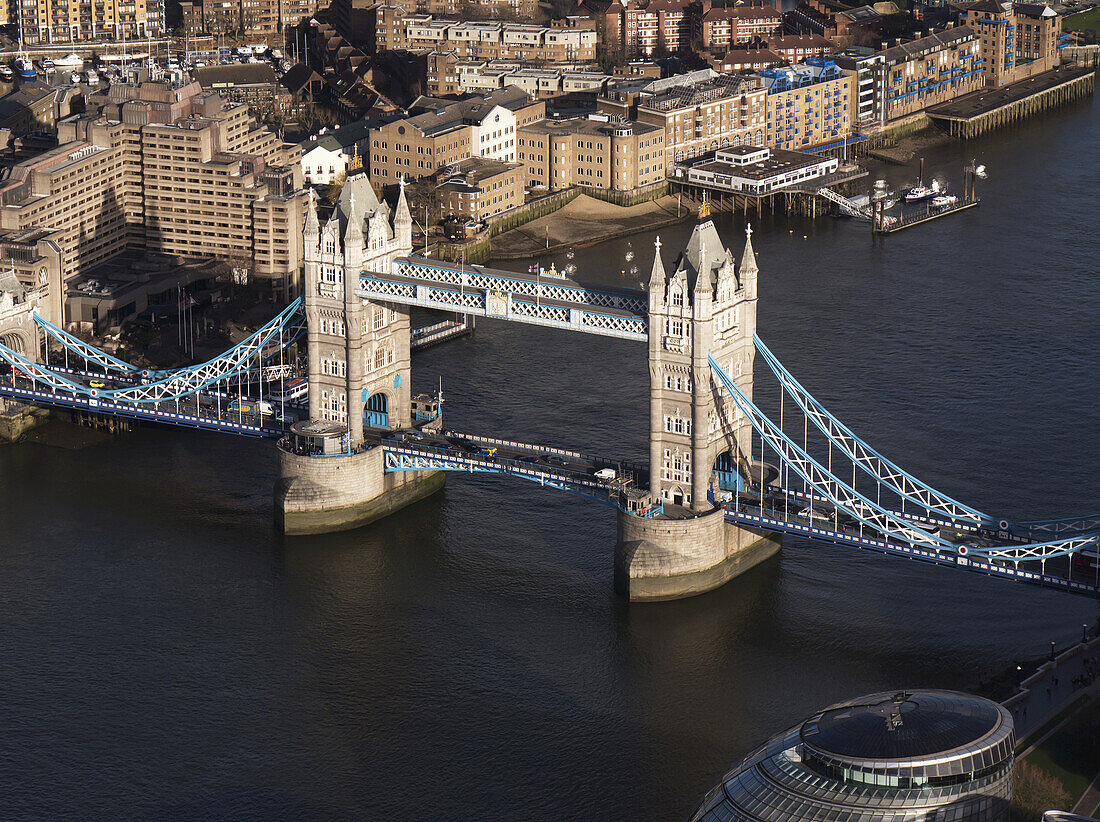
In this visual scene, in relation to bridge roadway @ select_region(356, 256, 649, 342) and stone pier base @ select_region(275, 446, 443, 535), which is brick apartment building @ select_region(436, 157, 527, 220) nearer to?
bridge roadway @ select_region(356, 256, 649, 342)

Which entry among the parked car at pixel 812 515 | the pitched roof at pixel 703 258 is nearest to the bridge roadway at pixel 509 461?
the parked car at pixel 812 515

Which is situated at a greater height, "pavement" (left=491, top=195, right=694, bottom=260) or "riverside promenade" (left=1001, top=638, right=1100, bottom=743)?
"pavement" (left=491, top=195, right=694, bottom=260)

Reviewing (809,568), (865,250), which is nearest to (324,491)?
(809,568)

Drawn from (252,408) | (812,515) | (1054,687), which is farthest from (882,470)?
(252,408)

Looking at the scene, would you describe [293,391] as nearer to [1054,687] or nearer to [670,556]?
[670,556]

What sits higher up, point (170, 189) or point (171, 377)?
point (170, 189)

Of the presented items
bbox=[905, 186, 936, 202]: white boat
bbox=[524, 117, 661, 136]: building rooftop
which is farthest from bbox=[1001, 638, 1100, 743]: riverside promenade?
bbox=[524, 117, 661, 136]: building rooftop
